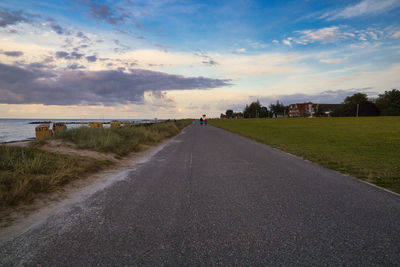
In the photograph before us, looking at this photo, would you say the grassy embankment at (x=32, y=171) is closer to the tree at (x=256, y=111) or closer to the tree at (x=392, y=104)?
the tree at (x=392, y=104)

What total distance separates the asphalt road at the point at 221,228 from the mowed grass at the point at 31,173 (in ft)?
4.14

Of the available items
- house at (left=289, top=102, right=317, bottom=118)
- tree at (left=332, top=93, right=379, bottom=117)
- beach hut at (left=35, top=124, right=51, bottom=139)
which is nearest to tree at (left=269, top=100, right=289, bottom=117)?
house at (left=289, top=102, right=317, bottom=118)

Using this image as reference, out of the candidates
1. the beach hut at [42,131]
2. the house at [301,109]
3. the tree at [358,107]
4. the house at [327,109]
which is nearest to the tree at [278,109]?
the house at [301,109]

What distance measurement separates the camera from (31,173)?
5742 millimetres

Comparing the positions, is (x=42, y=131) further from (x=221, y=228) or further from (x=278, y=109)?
(x=278, y=109)

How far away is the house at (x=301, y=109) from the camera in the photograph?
441 feet

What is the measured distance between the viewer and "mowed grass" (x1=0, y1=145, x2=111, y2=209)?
4611 mm

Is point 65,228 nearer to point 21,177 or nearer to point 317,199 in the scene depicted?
point 21,177

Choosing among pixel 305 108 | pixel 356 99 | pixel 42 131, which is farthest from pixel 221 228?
pixel 305 108

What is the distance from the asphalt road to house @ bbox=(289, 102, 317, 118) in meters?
140

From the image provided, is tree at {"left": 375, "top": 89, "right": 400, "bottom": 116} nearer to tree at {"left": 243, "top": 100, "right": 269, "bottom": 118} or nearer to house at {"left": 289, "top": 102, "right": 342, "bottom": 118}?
house at {"left": 289, "top": 102, "right": 342, "bottom": 118}

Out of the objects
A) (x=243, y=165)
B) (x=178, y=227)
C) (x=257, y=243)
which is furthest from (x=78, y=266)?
(x=243, y=165)

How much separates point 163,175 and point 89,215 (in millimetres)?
3005

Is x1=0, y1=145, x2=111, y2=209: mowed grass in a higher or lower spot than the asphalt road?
higher
